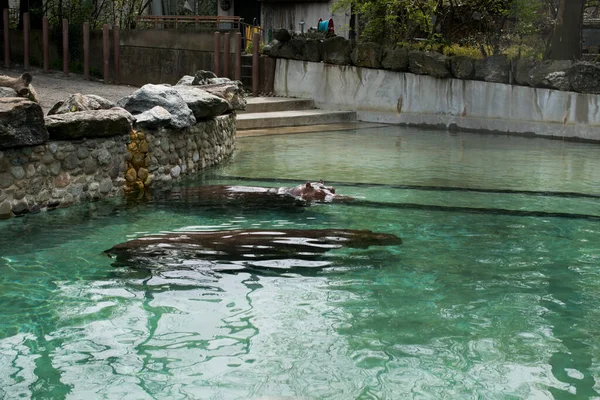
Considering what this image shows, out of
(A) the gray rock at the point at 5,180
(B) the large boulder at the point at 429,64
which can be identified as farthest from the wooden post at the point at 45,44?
(A) the gray rock at the point at 5,180

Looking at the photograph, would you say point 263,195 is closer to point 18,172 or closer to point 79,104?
point 79,104

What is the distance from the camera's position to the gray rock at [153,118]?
898 centimetres

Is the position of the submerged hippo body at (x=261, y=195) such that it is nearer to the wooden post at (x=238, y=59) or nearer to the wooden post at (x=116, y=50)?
the wooden post at (x=238, y=59)

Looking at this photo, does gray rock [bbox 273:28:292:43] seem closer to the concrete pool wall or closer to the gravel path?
the concrete pool wall

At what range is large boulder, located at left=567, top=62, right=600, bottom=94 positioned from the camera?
49.2 feet

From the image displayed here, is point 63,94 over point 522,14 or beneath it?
beneath

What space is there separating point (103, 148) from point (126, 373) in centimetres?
470

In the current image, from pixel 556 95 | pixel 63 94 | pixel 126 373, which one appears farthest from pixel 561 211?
pixel 63 94

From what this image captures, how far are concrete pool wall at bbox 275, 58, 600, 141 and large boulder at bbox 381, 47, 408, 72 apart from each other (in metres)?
0.15

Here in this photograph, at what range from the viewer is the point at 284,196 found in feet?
28.1

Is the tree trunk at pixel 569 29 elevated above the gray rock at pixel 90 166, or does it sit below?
above

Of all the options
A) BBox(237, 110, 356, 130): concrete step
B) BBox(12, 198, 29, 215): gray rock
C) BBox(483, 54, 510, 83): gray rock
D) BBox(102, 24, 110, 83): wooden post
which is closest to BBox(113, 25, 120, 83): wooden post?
BBox(102, 24, 110, 83): wooden post

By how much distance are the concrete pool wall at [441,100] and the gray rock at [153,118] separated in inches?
353

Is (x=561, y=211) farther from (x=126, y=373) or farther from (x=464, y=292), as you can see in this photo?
(x=126, y=373)
